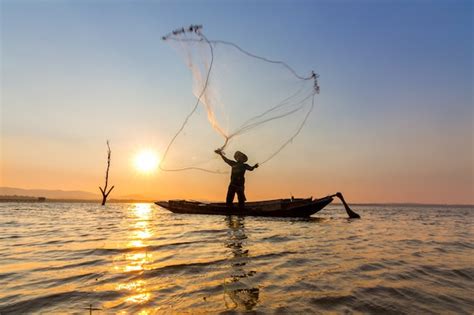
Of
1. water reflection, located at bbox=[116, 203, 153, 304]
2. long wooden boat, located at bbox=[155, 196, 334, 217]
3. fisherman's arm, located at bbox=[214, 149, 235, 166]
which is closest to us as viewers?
water reflection, located at bbox=[116, 203, 153, 304]

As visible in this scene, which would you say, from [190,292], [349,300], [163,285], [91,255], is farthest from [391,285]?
[91,255]

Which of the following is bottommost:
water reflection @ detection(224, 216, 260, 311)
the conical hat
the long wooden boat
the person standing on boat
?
water reflection @ detection(224, 216, 260, 311)

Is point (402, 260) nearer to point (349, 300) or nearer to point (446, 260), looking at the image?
point (446, 260)

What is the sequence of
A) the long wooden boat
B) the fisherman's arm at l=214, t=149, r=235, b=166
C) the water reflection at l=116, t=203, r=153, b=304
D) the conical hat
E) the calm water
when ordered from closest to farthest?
1. the calm water
2. the water reflection at l=116, t=203, r=153, b=304
3. the fisherman's arm at l=214, t=149, r=235, b=166
4. the long wooden boat
5. the conical hat

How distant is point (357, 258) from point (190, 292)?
5215 millimetres

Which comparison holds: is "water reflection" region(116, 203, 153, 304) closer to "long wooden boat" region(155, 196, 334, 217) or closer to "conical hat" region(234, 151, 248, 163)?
"conical hat" region(234, 151, 248, 163)

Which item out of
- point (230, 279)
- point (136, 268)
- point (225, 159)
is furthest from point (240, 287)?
point (225, 159)

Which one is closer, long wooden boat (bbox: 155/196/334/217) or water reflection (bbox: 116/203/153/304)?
water reflection (bbox: 116/203/153/304)

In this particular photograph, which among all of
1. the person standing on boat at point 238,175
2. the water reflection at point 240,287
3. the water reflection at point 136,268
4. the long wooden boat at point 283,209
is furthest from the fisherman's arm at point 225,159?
the water reflection at point 240,287

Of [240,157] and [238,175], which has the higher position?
[240,157]

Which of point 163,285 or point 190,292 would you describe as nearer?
A: point 190,292

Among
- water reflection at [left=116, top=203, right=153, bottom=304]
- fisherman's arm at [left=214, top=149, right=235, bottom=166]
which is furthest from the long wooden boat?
water reflection at [left=116, top=203, right=153, bottom=304]

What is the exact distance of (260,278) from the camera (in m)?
6.06

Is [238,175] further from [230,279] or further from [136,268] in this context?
[230,279]
